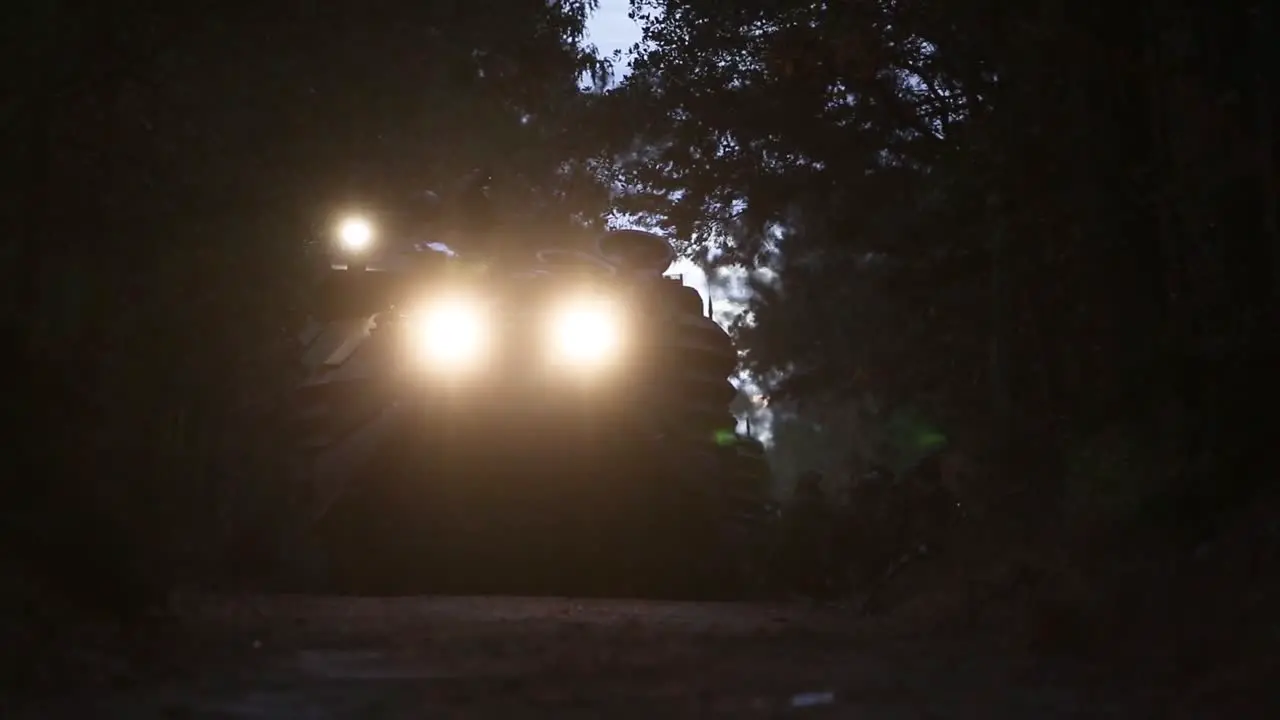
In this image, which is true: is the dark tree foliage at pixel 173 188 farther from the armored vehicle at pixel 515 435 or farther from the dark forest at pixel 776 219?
the armored vehicle at pixel 515 435

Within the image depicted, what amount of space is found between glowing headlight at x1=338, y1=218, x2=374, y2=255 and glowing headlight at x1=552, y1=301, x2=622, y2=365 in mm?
3481

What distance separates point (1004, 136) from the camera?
1364 cm

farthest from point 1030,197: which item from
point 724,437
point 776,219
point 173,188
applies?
point 724,437

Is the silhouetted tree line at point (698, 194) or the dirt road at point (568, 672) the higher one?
the silhouetted tree line at point (698, 194)

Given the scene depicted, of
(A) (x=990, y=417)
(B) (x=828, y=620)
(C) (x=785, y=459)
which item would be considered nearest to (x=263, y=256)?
(B) (x=828, y=620)

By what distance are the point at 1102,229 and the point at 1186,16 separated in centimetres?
179

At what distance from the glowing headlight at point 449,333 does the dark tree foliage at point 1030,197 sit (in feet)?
9.52

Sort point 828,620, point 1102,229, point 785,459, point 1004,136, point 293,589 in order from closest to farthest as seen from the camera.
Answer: point 1102,229
point 1004,136
point 828,620
point 293,589
point 785,459

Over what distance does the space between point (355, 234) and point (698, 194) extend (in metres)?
5.31

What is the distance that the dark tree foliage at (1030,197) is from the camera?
1057 centimetres

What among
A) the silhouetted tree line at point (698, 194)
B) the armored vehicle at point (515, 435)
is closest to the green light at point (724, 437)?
the armored vehicle at point (515, 435)

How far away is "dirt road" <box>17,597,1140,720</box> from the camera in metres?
7.52

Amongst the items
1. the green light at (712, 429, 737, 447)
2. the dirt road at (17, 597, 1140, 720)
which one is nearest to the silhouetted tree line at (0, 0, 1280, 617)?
the dirt road at (17, 597, 1140, 720)

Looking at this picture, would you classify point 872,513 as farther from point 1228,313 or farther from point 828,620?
point 1228,313
